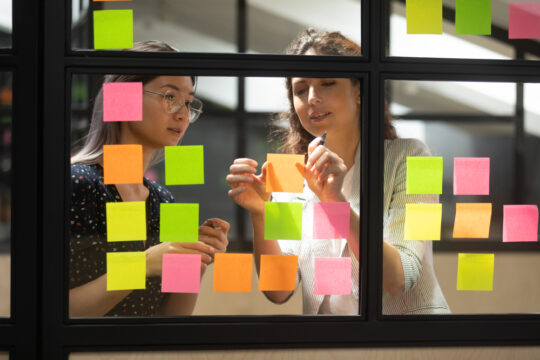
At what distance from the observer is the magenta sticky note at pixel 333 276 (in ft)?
4.93

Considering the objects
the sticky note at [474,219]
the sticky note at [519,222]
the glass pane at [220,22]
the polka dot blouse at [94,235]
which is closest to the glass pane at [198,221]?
the polka dot blouse at [94,235]

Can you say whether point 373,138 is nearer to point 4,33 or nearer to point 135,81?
point 135,81

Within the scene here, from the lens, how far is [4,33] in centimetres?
141

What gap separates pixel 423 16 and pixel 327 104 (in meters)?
0.38

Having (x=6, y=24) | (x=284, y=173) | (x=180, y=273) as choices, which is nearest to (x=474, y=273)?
(x=284, y=173)

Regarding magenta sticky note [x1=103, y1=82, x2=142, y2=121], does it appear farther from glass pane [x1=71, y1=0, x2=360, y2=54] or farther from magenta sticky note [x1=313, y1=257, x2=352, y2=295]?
magenta sticky note [x1=313, y1=257, x2=352, y2=295]

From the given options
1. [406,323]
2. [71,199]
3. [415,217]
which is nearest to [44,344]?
[71,199]

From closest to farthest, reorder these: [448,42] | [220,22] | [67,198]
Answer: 1. [67,198]
2. [448,42]
3. [220,22]

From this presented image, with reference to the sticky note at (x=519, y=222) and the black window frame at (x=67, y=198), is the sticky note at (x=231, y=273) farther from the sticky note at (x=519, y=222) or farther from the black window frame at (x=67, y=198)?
the sticky note at (x=519, y=222)

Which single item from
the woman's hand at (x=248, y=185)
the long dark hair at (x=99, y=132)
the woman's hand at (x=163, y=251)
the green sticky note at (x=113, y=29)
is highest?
the green sticky note at (x=113, y=29)

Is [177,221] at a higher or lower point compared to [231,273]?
higher

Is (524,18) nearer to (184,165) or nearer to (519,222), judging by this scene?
(519,222)

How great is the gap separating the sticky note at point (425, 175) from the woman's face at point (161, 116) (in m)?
0.71

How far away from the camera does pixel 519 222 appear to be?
1.54 m
